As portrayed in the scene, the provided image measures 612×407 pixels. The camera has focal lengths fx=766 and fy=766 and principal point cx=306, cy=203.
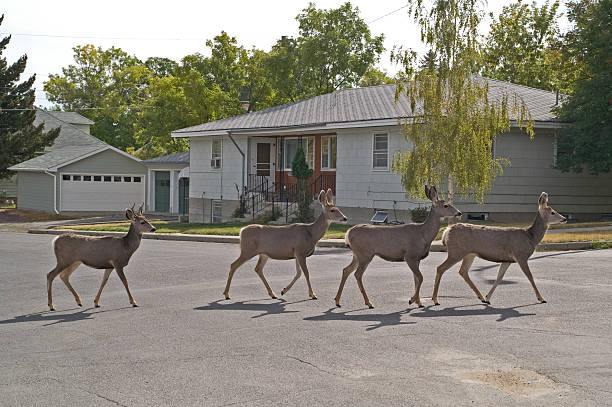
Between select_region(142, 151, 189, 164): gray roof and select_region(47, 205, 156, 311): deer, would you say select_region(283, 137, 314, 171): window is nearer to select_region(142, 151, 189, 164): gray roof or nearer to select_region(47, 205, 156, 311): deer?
select_region(142, 151, 189, 164): gray roof

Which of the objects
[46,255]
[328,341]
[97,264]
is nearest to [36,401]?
[328,341]

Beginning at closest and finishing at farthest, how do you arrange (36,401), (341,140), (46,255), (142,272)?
(36,401), (142,272), (46,255), (341,140)

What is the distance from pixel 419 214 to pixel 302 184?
7.13m

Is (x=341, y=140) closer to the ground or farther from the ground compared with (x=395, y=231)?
farther from the ground

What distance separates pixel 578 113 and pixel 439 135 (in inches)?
288

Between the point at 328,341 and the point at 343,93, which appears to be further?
the point at 343,93

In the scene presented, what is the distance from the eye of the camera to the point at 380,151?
96.5ft

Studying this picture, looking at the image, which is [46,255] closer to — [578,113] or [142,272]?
[142,272]

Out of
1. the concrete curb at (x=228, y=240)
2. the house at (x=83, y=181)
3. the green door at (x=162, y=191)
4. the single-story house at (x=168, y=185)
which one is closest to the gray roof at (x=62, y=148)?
the house at (x=83, y=181)

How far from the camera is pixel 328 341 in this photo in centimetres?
908

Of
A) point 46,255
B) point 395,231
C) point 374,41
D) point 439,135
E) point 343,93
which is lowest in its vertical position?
point 46,255

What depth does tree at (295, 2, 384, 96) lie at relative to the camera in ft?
191

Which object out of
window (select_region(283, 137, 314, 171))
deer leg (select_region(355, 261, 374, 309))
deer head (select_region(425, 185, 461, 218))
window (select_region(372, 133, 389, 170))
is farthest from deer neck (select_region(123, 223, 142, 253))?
window (select_region(283, 137, 314, 171))

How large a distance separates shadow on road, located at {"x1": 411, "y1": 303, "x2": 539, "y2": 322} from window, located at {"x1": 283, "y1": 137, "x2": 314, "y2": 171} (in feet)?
75.8
